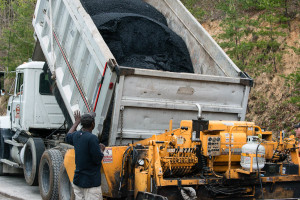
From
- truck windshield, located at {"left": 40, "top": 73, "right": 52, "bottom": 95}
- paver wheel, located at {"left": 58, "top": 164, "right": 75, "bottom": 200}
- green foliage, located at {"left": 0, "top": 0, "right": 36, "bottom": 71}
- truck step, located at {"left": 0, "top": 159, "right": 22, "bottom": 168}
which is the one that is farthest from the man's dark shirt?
green foliage, located at {"left": 0, "top": 0, "right": 36, "bottom": 71}

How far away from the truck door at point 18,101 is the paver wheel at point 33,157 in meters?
1.01

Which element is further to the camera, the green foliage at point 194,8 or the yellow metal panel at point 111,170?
the green foliage at point 194,8

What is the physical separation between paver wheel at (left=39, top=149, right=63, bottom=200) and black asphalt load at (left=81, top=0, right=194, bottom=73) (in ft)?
5.74

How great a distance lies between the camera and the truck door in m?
9.19

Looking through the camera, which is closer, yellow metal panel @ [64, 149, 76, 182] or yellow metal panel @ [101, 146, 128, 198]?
yellow metal panel @ [101, 146, 128, 198]

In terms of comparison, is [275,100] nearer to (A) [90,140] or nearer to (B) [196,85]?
(B) [196,85]

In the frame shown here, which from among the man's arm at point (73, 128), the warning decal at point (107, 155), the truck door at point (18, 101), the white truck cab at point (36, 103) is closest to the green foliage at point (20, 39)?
the truck door at point (18, 101)

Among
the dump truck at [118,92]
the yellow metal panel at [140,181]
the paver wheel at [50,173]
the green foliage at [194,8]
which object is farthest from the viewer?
the green foliage at [194,8]

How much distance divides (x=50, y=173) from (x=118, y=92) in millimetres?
1910

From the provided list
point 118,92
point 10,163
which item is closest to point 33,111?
point 10,163

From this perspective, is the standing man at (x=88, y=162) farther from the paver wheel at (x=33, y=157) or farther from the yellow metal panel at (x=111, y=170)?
the paver wheel at (x=33, y=157)

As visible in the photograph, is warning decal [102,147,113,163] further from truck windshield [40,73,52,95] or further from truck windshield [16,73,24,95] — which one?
truck windshield [16,73,24,95]

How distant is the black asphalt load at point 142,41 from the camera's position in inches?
278

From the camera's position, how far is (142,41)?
7.38 m
